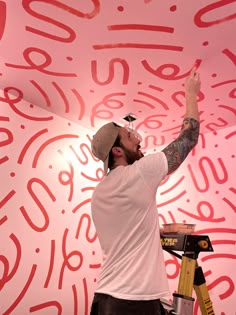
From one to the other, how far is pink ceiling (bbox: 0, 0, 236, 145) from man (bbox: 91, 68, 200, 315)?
380mm

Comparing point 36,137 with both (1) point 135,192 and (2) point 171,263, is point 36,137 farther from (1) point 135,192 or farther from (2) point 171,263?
(2) point 171,263

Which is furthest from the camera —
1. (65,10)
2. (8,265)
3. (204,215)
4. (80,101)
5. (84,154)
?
(84,154)

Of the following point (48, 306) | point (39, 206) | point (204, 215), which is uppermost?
point (39, 206)

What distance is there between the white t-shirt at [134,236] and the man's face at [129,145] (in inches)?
6.1

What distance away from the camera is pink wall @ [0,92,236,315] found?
2.00m

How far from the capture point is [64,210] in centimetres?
233

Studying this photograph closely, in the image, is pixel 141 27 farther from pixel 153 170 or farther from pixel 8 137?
pixel 8 137

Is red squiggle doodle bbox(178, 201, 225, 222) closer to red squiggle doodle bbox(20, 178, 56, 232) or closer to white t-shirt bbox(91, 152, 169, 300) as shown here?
red squiggle doodle bbox(20, 178, 56, 232)

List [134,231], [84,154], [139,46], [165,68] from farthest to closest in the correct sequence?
[84,154] < [165,68] < [139,46] < [134,231]

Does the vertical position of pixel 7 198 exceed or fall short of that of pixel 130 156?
it falls short

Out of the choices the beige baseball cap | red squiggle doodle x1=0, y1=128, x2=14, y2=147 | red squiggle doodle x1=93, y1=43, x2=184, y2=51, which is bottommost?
the beige baseball cap

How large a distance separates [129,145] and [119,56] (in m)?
0.55

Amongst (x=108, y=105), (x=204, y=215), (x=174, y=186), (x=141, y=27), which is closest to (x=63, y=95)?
(x=108, y=105)

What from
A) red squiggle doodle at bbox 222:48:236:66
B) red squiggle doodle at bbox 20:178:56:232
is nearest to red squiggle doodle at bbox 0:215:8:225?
red squiggle doodle at bbox 20:178:56:232
